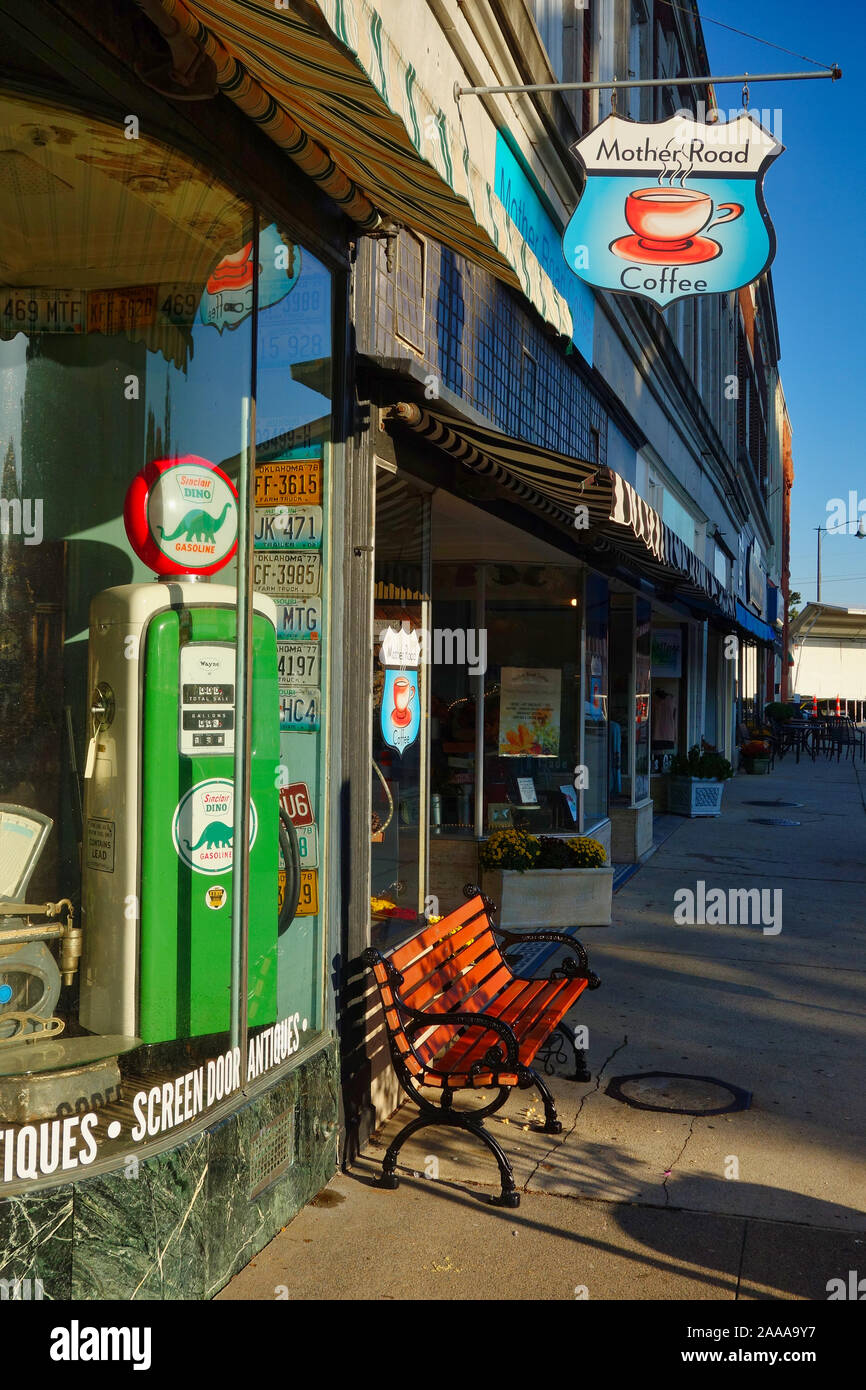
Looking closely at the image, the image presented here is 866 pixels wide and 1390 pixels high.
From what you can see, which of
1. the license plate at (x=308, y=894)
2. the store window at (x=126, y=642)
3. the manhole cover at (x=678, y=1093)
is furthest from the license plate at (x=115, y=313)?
the manhole cover at (x=678, y=1093)

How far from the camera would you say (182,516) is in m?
4.31

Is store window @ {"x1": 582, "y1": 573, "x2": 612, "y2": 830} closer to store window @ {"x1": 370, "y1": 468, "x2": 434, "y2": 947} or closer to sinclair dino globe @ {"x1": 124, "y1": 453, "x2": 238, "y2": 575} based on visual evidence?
store window @ {"x1": 370, "y1": 468, "x2": 434, "y2": 947}

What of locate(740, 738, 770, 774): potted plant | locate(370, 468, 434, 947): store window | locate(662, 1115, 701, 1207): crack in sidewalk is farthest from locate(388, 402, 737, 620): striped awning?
locate(740, 738, 770, 774): potted plant

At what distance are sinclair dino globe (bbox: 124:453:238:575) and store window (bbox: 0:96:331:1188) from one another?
0.01 meters

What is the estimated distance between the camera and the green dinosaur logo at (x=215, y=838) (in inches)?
169

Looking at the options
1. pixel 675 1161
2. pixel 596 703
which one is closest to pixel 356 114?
pixel 675 1161

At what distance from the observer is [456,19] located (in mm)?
7652

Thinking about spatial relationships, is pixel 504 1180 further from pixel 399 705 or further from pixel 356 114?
pixel 356 114

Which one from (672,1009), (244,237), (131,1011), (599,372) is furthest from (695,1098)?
(599,372)

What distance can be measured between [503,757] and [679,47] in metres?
13.2

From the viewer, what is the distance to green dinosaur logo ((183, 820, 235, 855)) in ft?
14.1

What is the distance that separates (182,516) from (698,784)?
45.6ft

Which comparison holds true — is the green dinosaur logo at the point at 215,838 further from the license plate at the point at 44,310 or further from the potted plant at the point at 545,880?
the potted plant at the point at 545,880

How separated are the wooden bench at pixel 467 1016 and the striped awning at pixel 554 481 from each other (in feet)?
7.03
